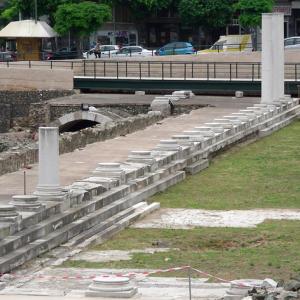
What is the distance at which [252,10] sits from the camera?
288ft

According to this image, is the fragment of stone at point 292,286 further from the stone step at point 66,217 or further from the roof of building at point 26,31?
the roof of building at point 26,31

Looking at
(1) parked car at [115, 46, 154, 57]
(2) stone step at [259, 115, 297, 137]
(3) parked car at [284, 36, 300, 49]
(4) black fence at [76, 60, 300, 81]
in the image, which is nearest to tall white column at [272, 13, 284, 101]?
(2) stone step at [259, 115, 297, 137]

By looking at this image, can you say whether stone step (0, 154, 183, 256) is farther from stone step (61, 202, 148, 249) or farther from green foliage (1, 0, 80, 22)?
green foliage (1, 0, 80, 22)

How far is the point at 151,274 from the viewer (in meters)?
23.7

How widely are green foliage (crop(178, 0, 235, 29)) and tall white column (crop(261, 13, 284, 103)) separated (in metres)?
34.7

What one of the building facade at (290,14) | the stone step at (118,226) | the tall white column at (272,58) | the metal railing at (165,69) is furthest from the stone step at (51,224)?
the building facade at (290,14)

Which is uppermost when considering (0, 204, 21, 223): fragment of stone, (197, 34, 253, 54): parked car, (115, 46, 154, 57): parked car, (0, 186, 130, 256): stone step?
(197, 34, 253, 54): parked car

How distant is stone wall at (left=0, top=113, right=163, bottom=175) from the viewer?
116 ft

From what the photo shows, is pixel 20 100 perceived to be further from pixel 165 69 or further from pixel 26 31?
pixel 26 31

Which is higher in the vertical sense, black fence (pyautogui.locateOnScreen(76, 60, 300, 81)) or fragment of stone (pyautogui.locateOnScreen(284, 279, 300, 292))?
black fence (pyautogui.locateOnScreen(76, 60, 300, 81))

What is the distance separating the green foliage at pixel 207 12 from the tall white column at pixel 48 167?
63710 mm

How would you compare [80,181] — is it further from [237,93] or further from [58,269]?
[237,93]

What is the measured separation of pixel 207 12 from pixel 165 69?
24.1 m

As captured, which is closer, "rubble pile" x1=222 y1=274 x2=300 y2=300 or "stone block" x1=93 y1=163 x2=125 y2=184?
"rubble pile" x1=222 y1=274 x2=300 y2=300
